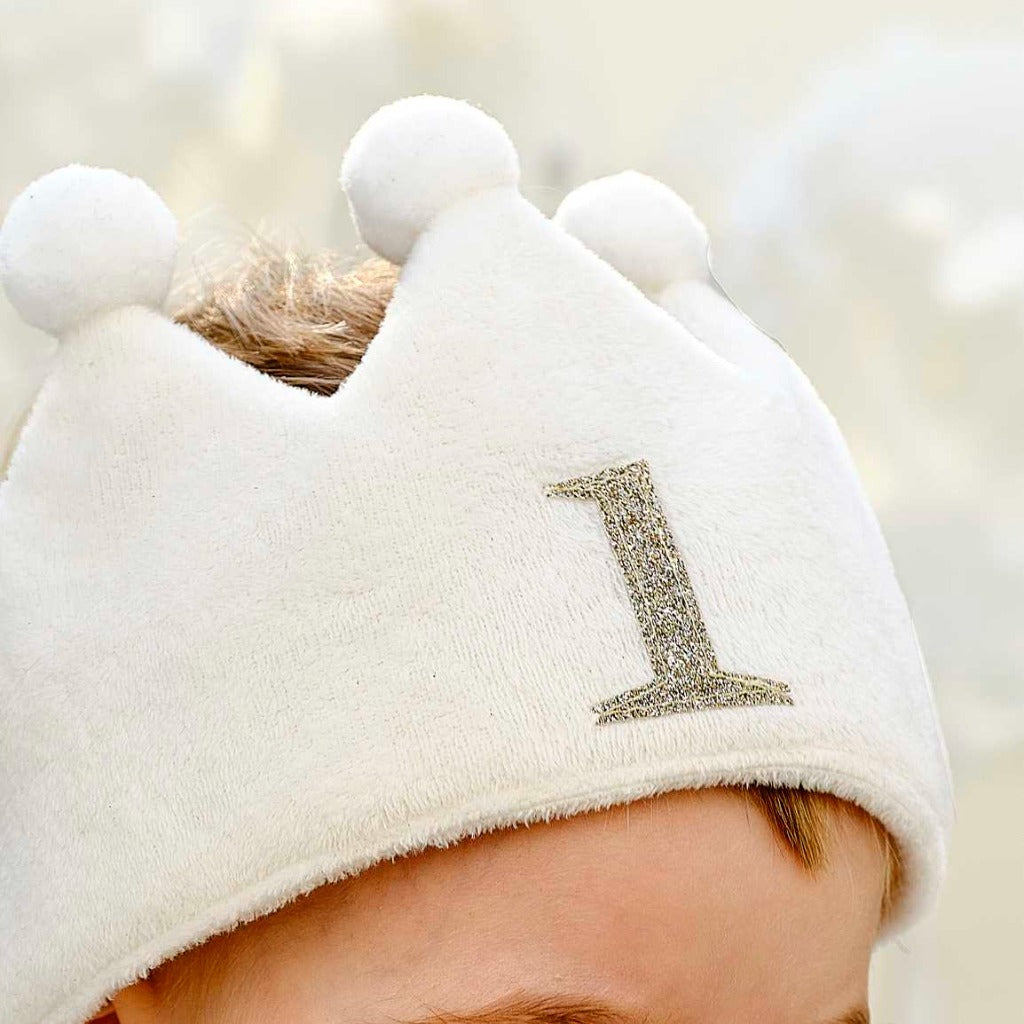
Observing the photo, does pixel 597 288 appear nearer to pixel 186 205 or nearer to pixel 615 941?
pixel 615 941

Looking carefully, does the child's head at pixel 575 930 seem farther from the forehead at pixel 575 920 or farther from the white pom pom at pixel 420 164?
the white pom pom at pixel 420 164

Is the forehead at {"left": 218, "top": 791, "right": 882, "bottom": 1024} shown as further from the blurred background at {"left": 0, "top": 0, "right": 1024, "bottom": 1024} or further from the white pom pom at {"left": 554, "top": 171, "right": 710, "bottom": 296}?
the blurred background at {"left": 0, "top": 0, "right": 1024, "bottom": 1024}

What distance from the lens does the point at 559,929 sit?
1.89ft

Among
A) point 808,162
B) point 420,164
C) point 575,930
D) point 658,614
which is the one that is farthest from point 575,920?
point 808,162

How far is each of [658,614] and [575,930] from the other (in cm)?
13

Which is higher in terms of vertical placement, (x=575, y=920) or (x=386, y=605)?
(x=386, y=605)

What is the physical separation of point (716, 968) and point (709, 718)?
0.35 feet

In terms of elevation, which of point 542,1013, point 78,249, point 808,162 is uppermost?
point 808,162

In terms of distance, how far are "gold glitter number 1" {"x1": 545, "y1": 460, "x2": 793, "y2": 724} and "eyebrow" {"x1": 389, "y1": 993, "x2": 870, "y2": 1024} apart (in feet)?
0.38

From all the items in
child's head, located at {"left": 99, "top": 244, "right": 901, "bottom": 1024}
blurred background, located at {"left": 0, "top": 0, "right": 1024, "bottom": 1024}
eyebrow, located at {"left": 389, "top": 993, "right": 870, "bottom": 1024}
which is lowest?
eyebrow, located at {"left": 389, "top": 993, "right": 870, "bottom": 1024}

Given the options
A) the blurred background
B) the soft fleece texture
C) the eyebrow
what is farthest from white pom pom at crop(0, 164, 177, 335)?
the blurred background

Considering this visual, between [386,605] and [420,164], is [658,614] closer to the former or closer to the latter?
[386,605]

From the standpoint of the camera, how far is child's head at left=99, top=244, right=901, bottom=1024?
1.88ft

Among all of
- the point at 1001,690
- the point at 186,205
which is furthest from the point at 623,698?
the point at 1001,690
